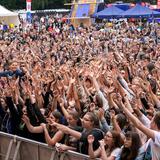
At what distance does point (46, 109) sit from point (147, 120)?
269cm

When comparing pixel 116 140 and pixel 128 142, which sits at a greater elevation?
pixel 128 142

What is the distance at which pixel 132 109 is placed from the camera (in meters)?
7.25

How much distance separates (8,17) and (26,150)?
117ft

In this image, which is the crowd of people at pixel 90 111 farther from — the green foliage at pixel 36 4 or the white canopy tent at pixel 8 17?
the green foliage at pixel 36 4

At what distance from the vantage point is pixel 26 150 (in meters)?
7.47

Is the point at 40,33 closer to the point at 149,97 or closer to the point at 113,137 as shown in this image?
the point at 149,97

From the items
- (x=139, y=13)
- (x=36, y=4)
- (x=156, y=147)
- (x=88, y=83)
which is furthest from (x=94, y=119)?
(x=36, y=4)

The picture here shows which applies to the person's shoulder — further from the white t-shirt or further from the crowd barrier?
the white t-shirt

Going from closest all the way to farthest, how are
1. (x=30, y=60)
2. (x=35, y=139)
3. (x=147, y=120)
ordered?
(x=147, y=120) < (x=35, y=139) < (x=30, y=60)

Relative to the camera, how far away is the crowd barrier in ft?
22.4

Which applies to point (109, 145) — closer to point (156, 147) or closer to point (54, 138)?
point (156, 147)

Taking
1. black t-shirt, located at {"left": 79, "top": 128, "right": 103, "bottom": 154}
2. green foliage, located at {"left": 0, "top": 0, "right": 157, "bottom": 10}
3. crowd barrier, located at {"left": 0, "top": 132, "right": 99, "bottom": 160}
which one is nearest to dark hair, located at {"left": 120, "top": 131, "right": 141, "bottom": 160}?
black t-shirt, located at {"left": 79, "top": 128, "right": 103, "bottom": 154}

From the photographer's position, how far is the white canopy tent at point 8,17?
39616 mm

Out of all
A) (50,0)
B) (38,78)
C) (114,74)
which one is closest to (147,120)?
(114,74)
